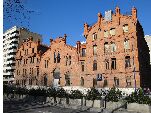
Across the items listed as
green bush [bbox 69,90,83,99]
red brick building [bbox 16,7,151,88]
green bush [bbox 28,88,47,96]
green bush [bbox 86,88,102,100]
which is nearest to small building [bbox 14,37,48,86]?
red brick building [bbox 16,7,151,88]

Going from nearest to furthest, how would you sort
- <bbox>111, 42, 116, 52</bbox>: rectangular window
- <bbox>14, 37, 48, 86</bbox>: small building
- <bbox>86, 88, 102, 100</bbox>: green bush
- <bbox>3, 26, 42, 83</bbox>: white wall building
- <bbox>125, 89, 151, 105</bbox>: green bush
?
<bbox>125, 89, 151, 105</bbox>: green bush → <bbox>86, 88, 102, 100</bbox>: green bush → <bbox>111, 42, 116, 52</bbox>: rectangular window → <bbox>14, 37, 48, 86</bbox>: small building → <bbox>3, 26, 42, 83</bbox>: white wall building

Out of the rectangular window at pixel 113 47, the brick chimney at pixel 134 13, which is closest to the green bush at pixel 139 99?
the rectangular window at pixel 113 47

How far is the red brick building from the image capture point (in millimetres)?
35812

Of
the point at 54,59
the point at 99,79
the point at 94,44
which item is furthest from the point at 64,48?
the point at 99,79

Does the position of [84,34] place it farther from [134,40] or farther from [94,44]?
[134,40]

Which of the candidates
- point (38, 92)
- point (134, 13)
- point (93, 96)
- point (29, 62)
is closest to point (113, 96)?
point (93, 96)

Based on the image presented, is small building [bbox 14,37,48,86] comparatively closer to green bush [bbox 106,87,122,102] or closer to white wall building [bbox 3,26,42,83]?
green bush [bbox 106,87,122,102]

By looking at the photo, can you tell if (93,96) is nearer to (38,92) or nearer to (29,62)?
(38,92)

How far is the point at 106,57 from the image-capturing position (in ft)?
127

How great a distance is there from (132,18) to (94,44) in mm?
8702

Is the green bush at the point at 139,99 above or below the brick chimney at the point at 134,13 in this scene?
below

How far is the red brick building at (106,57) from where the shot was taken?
117 feet

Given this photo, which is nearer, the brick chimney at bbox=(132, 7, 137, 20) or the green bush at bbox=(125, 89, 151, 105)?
the green bush at bbox=(125, 89, 151, 105)

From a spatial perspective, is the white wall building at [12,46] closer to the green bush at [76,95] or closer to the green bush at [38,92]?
the green bush at [38,92]
